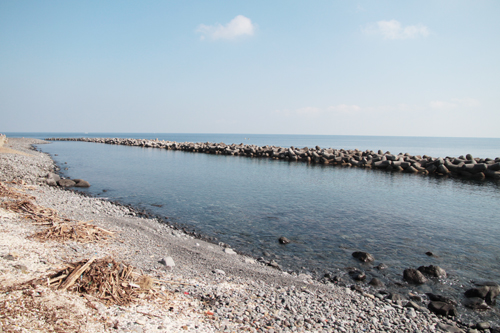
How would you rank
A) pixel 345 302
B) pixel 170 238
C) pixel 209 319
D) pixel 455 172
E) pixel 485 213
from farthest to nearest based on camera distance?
pixel 455 172 < pixel 485 213 < pixel 170 238 < pixel 345 302 < pixel 209 319

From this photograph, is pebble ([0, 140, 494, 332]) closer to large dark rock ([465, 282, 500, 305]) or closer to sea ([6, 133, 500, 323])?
sea ([6, 133, 500, 323])

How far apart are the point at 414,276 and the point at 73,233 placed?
34.3ft

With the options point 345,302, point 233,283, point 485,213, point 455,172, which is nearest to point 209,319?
point 233,283

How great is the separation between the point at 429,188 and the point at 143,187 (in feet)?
75.0

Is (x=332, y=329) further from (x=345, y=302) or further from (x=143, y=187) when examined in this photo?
(x=143, y=187)

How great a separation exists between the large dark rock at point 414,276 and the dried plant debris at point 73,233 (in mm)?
9527

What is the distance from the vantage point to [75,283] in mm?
5520

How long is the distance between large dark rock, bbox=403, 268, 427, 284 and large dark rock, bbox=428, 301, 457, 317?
124 cm

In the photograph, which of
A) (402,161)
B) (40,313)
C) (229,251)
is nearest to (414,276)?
(229,251)

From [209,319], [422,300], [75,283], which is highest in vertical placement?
[75,283]

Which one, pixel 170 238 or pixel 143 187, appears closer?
pixel 170 238

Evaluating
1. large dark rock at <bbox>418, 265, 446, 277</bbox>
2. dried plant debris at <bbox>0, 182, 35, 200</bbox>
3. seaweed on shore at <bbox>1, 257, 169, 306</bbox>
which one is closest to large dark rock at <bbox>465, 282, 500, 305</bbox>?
large dark rock at <bbox>418, 265, 446, 277</bbox>

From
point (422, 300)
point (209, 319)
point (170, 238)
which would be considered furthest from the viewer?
point (170, 238)

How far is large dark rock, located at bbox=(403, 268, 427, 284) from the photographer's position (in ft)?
27.0
